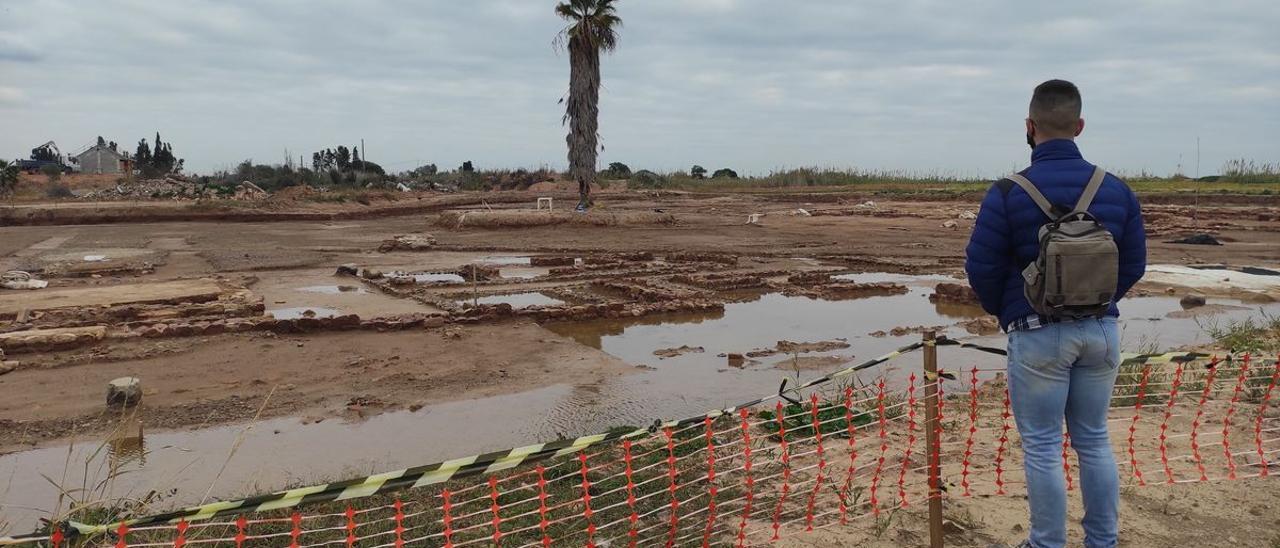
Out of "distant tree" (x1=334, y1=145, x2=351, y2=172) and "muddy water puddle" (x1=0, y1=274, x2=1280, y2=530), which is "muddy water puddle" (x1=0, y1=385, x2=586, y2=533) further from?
"distant tree" (x1=334, y1=145, x2=351, y2=172)

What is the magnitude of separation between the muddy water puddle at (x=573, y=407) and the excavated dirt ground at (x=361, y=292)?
0.29 meters

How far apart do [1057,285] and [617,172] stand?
5334 centimetres

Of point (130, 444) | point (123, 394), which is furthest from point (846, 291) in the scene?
point (130, 444)

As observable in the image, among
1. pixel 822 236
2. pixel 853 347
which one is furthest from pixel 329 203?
pixel 853 347

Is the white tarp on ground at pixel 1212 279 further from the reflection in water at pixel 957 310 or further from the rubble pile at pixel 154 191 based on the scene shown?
the rubble pile at pixel 154 191

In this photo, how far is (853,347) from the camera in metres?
8.92

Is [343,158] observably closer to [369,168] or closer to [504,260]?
[369,168]

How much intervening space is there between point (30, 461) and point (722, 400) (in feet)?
15.5

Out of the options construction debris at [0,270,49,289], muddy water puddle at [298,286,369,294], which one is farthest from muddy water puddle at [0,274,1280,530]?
construction debris at [0,270,49,289]

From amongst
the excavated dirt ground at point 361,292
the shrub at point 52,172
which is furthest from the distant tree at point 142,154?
the excavated dirt ground at point 361,292

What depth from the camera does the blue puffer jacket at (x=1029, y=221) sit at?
2.86 m

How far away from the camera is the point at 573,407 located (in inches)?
262

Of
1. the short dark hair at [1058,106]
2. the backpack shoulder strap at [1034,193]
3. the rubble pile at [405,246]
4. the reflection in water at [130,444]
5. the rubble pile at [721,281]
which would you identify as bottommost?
the reflection in water at [130,444]

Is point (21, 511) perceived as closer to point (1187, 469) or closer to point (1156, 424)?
point (1187, 469)
